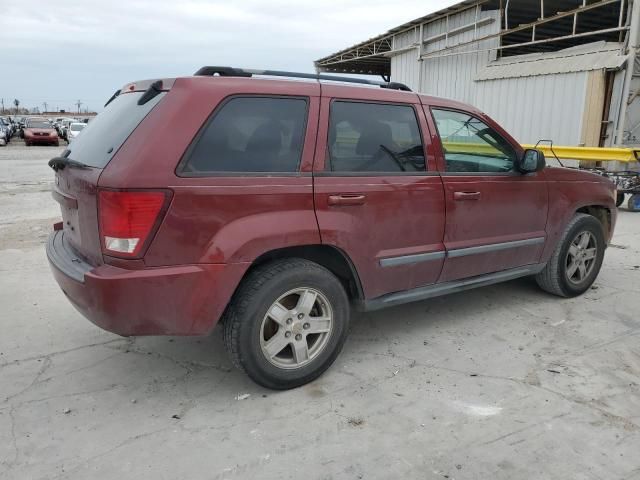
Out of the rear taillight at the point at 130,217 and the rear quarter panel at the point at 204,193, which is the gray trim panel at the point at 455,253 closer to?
the rear quarter panel at the point at 204,193

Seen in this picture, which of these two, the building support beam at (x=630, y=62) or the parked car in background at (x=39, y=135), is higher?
the building support beam at (x=630, y=62)

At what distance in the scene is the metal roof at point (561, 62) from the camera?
1153 cm

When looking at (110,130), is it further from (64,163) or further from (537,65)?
(537,65)

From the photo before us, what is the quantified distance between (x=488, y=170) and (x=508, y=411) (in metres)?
1.83

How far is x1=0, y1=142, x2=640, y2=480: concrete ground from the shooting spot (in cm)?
249

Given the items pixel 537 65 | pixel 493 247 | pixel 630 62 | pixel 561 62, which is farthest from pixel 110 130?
pixel 537 65

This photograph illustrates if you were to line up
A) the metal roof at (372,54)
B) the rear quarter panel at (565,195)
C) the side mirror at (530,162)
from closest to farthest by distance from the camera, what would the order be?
the side mirror at (530,162), the rear quarter panel at (565,195), the metal roof at (372,54)

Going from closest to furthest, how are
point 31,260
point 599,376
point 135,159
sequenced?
point 135,159 < point 599,376 < point 31,260

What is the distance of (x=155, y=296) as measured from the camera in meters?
2.65

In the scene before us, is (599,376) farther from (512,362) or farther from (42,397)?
(42,397)

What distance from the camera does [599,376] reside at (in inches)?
130

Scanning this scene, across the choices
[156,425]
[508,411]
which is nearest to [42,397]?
[156,425]

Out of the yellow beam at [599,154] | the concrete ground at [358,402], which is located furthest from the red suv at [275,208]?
the yellow beam at [599,154]

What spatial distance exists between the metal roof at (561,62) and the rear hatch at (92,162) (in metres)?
11.5
